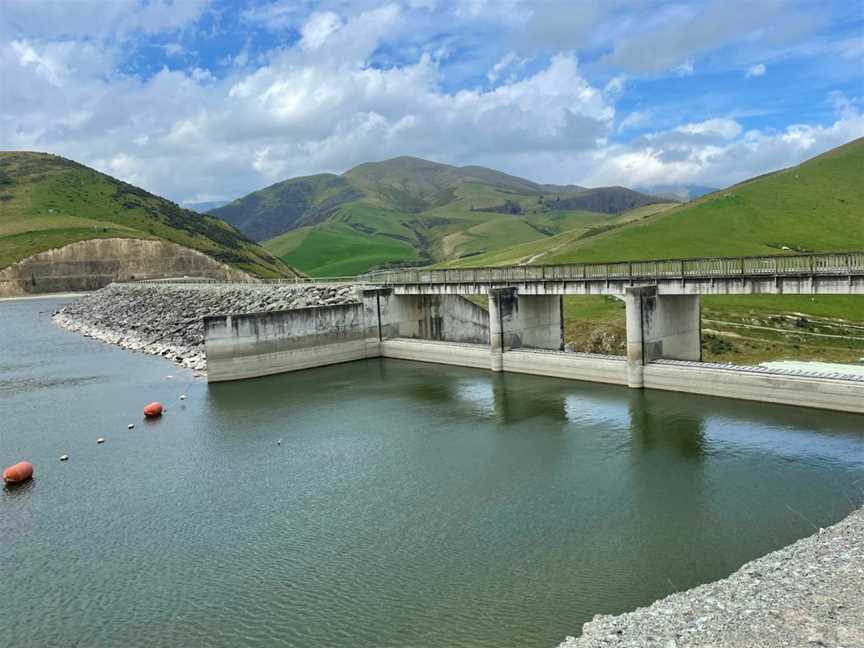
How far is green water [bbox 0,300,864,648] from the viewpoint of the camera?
17547 millimetres

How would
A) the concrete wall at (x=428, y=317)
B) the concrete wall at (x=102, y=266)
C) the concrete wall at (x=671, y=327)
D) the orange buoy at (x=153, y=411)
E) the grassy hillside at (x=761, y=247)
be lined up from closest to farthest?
the orange buoy at (x=153, y=411)
the concrete wall at (x=671, y=327)
the grassy hillside at (x=761, y=247)
the concrete wall at (x=428, y=317)
the concrete wall at (x=102, y=266)

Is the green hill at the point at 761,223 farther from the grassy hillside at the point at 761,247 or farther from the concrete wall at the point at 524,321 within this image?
the concrete wall at the point at 524,321

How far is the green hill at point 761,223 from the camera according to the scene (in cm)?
8362

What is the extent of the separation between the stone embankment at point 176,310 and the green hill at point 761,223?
37.2 m

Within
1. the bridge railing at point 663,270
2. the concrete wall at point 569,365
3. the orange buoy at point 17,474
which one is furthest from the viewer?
the concrete wall at point 569,365

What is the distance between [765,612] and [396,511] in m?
13.1

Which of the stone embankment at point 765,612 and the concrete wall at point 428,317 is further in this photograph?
the concrete wall at point 428,317

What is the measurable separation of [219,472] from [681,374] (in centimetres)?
2719

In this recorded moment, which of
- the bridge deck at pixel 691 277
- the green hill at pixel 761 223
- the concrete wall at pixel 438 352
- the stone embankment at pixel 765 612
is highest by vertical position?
the green hill at pixel 761 223

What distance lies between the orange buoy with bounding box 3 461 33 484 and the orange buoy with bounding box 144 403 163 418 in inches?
402

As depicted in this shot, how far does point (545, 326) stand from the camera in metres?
54.6

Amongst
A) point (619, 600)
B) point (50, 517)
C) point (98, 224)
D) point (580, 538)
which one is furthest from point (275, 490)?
point (98, 224)

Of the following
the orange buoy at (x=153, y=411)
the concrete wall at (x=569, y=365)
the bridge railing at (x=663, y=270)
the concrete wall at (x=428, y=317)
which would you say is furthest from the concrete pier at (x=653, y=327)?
the orange buoy at (x=153, y=411)

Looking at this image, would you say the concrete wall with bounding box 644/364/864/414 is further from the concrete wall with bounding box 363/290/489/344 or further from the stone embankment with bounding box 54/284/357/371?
Result: the stone embankment with bounding box 54/284/357/371
